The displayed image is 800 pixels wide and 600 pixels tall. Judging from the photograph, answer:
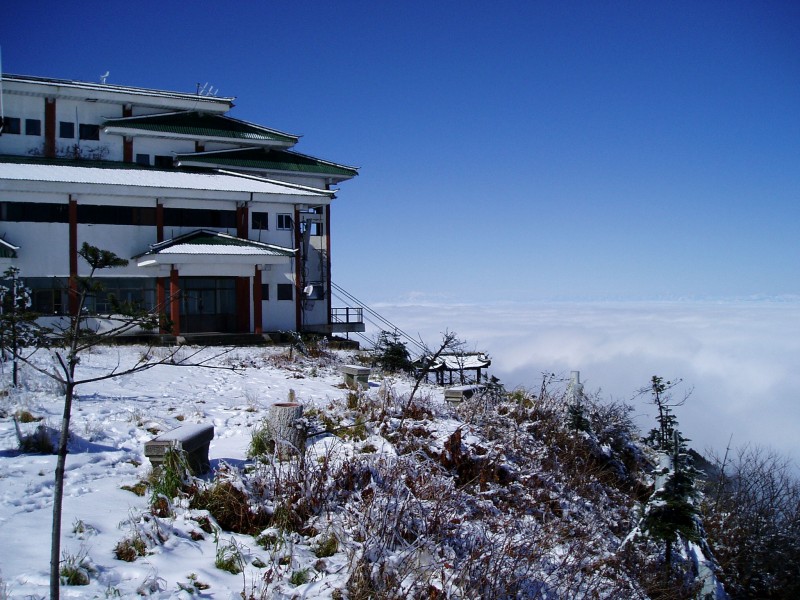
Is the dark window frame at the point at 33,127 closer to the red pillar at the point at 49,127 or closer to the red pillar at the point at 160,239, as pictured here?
the red pillar at the point at 49,127

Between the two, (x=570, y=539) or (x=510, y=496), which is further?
(x=510, y=496)

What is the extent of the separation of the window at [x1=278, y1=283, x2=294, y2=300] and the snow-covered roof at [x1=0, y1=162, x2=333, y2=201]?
4257mm

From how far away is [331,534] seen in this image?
7.01 metres

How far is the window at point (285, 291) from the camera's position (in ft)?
101

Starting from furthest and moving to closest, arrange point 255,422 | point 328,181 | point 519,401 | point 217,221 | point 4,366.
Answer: point 328,181 → point 217,221 → point 519,401 → point 4,366 → point 255,422

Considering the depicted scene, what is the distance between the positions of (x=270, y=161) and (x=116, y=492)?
2702 cm

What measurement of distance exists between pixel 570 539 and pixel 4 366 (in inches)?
462

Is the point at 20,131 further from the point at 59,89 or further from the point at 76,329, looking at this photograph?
the point at 76,329

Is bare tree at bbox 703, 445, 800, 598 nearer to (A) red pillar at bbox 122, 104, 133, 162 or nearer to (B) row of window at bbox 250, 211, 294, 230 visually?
(B) row of window at bbox 250, 211, 294, 230

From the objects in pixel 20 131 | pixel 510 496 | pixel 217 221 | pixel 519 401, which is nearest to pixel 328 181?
pixel 217 221

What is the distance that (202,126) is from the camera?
32.3 metres

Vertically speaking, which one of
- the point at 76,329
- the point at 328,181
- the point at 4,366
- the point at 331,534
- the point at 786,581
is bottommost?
the point at 786,581

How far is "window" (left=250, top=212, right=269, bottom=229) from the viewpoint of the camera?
3050 centimetres

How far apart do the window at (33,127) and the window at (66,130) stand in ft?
2.69
